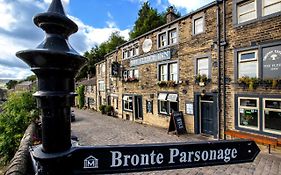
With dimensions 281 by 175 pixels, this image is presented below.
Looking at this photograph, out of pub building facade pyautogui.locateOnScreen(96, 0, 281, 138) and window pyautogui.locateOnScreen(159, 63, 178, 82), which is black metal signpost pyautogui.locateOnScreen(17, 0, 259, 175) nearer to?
pub building facade pyautogui.locateOnScreen(96, 0, 281, 138)

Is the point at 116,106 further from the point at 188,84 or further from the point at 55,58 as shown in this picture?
the point at 55,58

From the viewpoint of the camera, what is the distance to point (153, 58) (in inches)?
649

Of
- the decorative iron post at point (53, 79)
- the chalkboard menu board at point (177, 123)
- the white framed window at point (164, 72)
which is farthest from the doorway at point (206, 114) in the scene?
the decorative iron post at point (53, 79)

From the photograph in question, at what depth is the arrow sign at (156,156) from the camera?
1343 mm

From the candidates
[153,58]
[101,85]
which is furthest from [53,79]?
[101,85]

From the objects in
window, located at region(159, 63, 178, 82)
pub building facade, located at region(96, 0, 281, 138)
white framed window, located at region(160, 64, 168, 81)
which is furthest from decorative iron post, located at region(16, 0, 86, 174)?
white framed window, located at region(160, 64, 168, 81)

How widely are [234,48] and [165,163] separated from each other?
10.2 meters

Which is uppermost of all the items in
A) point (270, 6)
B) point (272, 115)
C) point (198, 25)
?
point (198, 25)

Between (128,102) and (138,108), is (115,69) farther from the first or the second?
(138,108)

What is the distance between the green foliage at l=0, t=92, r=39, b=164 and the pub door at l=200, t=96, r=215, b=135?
31.9ft

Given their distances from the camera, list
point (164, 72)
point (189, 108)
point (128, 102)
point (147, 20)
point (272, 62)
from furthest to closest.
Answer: point (147, 20) < point (128, 102) < point (164, 72) < point (189, 108) < point (272, 62)

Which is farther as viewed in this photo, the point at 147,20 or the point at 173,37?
the point at 147,20

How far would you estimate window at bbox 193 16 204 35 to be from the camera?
12102 millimetres

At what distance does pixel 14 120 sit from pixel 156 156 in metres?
10.8
